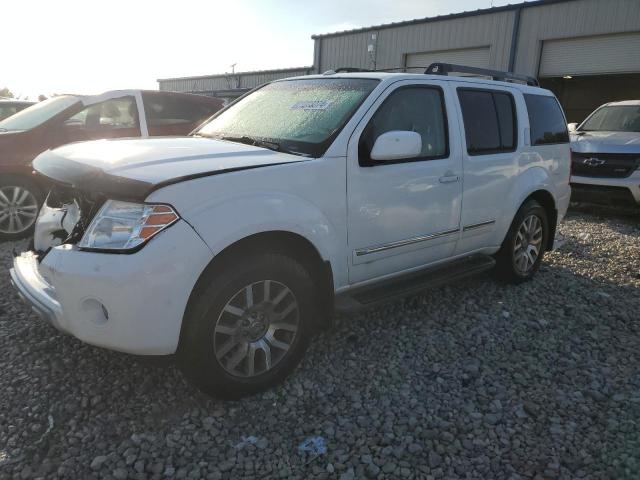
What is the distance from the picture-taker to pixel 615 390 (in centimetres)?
300

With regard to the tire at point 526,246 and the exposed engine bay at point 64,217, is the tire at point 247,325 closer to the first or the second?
the exposed engine bay at point 64,217

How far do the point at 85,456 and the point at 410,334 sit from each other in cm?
221

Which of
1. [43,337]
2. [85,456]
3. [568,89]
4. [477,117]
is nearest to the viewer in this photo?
[85,456]

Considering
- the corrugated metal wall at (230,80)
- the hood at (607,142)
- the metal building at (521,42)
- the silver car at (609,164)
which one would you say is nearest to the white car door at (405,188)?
the silver car at (609,164)

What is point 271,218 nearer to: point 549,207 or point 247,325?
point 247,325

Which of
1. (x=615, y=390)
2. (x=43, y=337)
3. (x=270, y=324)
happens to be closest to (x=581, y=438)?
(x=615, y=390)

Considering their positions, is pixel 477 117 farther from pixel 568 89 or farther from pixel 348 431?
pixel 568 89

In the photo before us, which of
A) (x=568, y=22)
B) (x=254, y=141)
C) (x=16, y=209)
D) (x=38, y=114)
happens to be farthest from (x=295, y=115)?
(x=568, y=22)

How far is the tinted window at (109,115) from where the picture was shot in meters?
5.75

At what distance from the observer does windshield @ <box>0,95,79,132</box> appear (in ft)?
18.5

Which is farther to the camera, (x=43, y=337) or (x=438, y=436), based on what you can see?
(x=43, y=337)

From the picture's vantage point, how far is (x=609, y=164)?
25.6ft

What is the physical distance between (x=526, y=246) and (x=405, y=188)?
205 centimetres

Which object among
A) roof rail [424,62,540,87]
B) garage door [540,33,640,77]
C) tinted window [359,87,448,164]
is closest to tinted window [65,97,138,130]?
roof rail [424,62,540,87]
